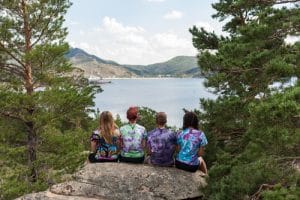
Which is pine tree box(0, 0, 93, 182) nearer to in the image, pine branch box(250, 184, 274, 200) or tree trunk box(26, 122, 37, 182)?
tree trunk box(26, 122, 37, 182)

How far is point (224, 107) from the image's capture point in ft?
29.0

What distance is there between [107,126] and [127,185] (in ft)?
Answer: 4.68

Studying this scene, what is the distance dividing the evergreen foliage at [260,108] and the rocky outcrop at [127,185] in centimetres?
87

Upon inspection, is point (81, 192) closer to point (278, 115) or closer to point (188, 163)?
point (188, 163)

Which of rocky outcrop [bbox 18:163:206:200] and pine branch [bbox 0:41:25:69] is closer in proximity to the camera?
rocky outcrop [bbox 18:163:206:200]

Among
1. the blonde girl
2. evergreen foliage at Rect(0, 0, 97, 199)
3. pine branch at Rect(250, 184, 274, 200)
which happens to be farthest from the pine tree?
pine branch at Rect(250, 184, 274, 200)

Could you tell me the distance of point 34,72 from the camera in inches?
625

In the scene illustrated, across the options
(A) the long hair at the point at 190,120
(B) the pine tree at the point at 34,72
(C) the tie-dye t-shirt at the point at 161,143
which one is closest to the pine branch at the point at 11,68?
(B) the pine tree at the point at 34,72

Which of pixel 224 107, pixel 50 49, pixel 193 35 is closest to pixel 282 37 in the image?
pixel 224 107

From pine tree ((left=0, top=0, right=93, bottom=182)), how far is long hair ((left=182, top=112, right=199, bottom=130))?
8.28 m

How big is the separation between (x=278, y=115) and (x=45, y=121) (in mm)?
12290

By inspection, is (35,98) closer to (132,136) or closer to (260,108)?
(132,136)

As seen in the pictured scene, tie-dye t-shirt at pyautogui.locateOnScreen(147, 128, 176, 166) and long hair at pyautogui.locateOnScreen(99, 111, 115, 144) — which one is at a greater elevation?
long hair at pyautogui.locateOnScreen(99, 111, 115, 144)

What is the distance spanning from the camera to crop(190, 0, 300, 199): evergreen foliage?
14.1 feet
